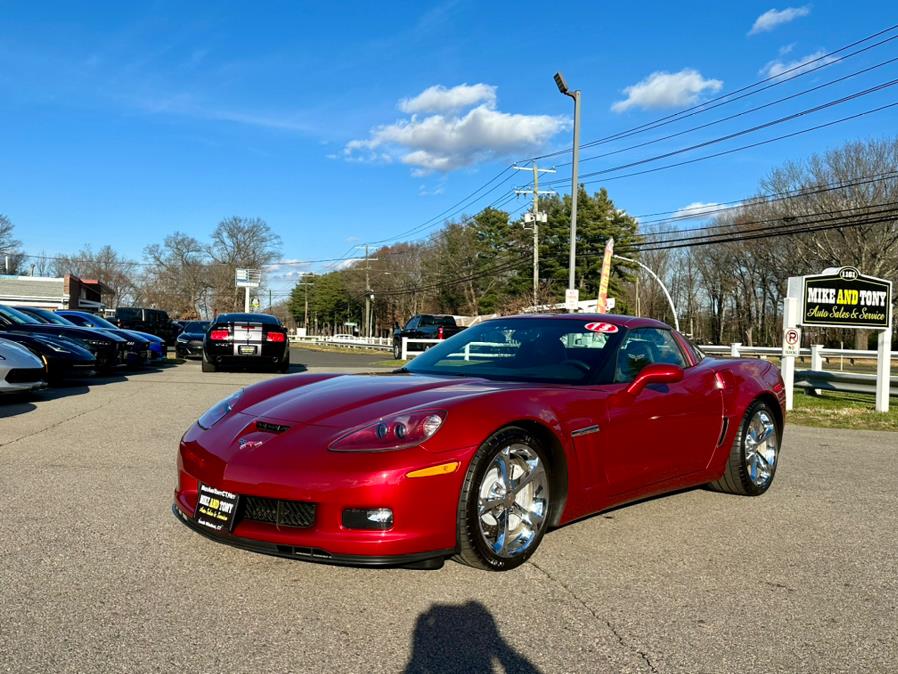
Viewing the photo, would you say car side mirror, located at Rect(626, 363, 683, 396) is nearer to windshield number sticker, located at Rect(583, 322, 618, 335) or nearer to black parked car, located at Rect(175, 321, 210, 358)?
→ windshield number sticker, located at Rect(583, 322, 618, 335)

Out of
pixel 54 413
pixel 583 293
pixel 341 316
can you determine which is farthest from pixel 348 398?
pixel 341 316

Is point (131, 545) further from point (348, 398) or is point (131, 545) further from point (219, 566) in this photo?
point (348, 398)

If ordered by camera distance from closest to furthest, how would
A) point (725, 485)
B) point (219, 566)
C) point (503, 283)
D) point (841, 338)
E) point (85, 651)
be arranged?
1. point (85, 651)
2. point (219, 566)
3. point (725, 485)
4. point (841, 338)
5. point (503, 283)

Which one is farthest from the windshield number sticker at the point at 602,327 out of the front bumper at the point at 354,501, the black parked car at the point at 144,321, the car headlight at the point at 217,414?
the black parked car at the point at 144,321

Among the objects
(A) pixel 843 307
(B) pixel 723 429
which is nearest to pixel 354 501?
(B) pixel 723 429

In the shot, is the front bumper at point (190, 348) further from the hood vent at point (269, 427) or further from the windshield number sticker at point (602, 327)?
the hood vent at point (269, 427)

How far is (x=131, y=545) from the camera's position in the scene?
393 centimetres

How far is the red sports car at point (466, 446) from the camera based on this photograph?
3206mm

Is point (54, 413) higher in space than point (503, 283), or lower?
lower

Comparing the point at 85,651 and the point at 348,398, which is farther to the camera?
the point at 348,398

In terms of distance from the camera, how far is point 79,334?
569 inches

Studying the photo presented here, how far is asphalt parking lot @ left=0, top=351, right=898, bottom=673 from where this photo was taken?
2.72m

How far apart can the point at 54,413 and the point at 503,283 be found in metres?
64.3

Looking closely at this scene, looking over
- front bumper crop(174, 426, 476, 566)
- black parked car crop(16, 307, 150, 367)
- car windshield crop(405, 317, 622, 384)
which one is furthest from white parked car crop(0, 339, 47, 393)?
front bumper crop(174, 426, 476, 566)
